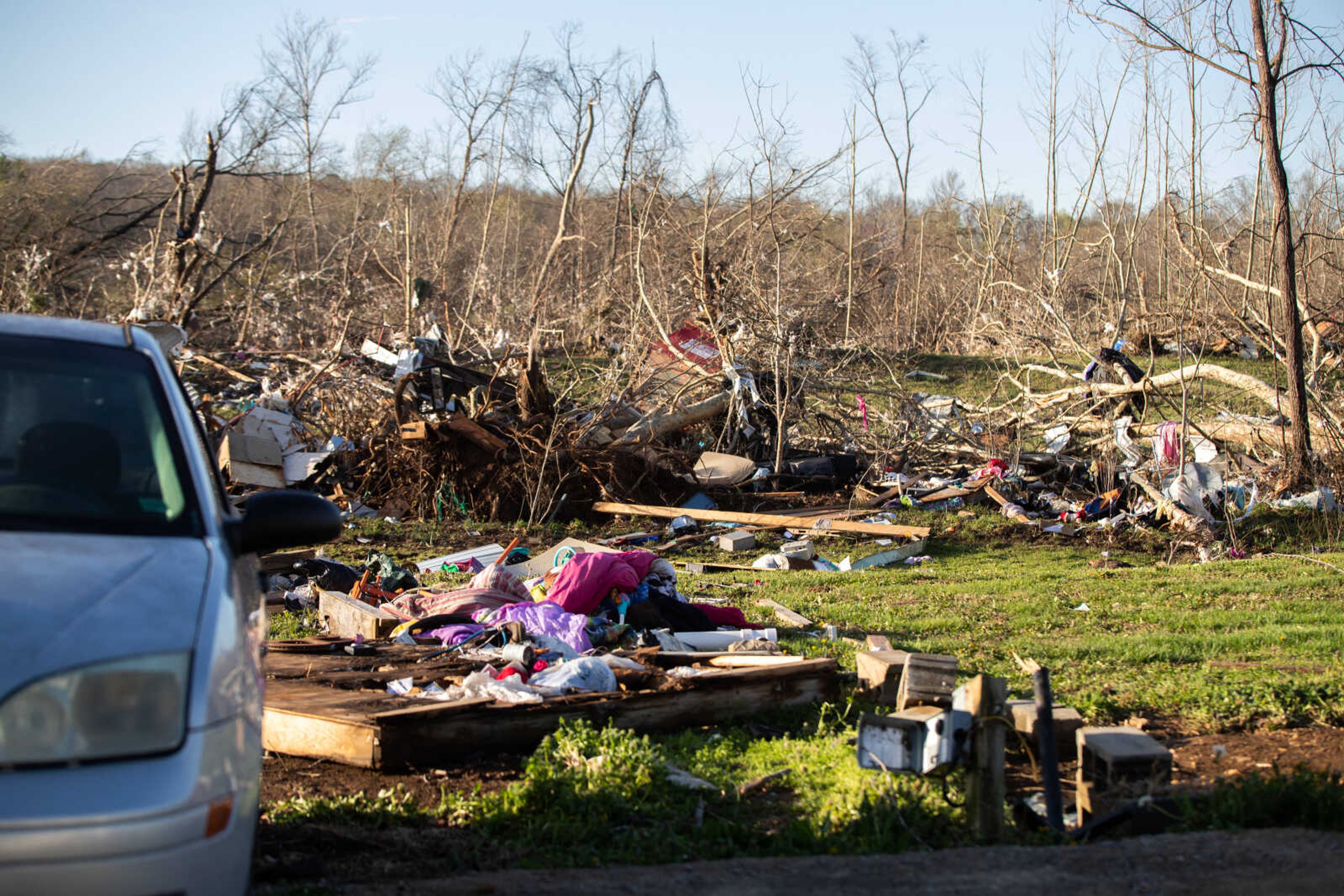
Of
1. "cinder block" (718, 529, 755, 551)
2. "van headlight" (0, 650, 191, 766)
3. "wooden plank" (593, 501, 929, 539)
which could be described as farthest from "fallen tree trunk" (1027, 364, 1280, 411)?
"van headlight" (0, 650, 191, 766)

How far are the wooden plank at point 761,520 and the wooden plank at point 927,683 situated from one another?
769 cm

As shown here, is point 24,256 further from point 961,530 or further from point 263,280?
point 961,530

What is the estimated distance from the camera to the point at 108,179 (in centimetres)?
2589

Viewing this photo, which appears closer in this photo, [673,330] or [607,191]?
[673,330]

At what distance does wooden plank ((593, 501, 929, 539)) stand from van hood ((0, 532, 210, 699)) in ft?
34.6

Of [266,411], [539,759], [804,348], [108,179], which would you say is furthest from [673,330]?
[108,179]

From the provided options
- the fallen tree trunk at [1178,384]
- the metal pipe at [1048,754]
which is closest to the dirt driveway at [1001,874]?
the metal pipe at [1048,754]

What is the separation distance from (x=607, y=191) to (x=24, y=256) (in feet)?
56.0

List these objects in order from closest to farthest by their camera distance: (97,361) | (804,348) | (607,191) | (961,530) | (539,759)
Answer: (97,361), (539,759), (961,530), (804,348), (607,191)

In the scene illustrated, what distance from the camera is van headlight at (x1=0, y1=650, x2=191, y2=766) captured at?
2.30 meters

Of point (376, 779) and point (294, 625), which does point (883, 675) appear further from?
point (294, 625)

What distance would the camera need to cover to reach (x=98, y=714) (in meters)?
2.37

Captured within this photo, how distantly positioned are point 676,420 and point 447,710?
11162 mm

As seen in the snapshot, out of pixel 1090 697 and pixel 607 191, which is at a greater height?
pixel 607 191
